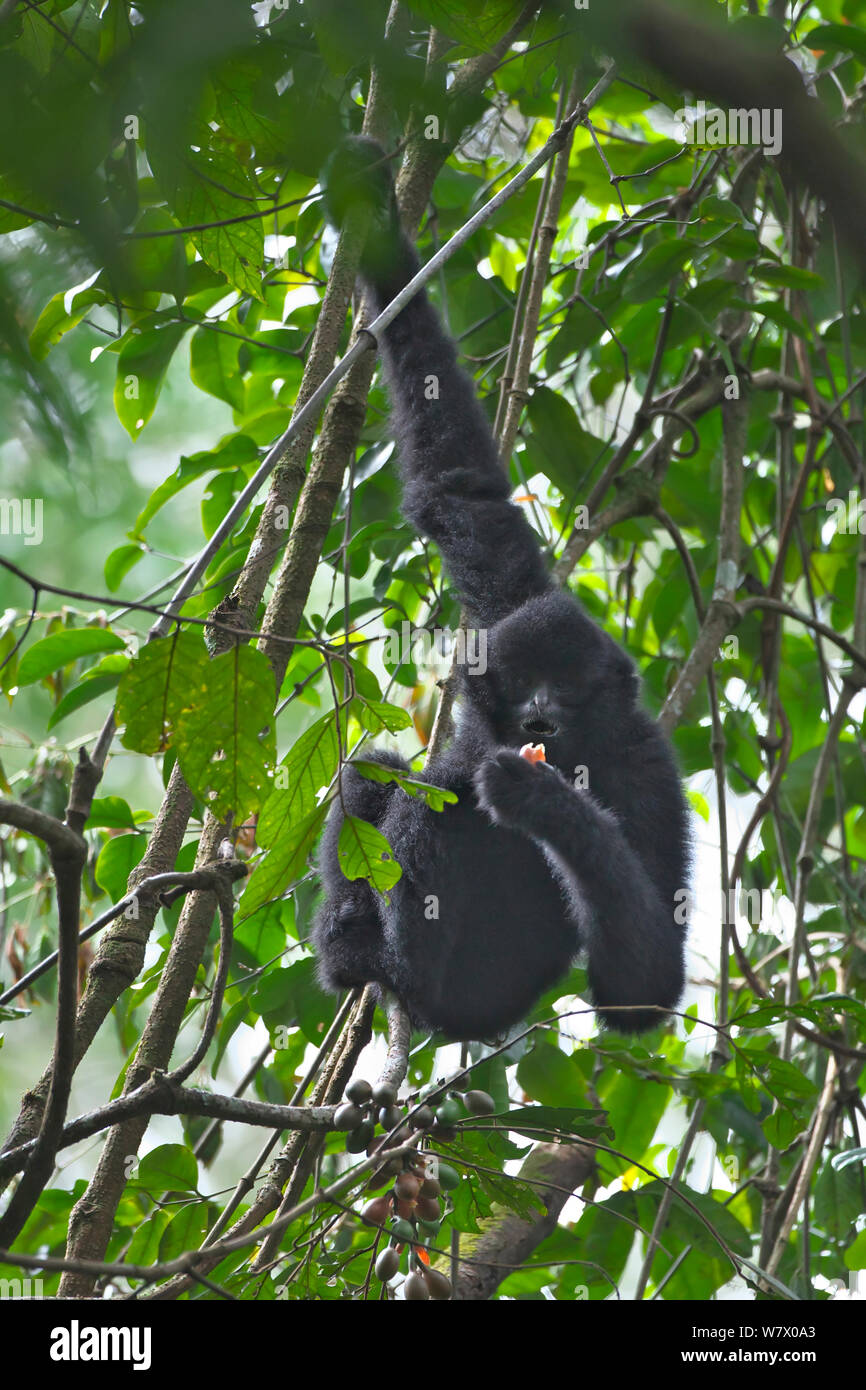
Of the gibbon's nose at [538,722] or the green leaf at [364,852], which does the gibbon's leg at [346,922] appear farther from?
the green leaf at [364,852]

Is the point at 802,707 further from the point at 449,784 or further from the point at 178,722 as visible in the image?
the point at 178,722

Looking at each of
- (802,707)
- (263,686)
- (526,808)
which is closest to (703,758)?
(802,707)

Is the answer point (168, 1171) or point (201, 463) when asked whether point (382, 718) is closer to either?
point (168, 1171)

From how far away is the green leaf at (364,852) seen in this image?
1906 mm

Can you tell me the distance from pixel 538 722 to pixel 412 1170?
1.44 m

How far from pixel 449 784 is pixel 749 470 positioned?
87.3 inches

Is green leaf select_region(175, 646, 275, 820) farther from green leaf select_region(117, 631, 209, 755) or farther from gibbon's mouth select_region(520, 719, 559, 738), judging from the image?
gibbon's mouth select_region(520, 719, 559, 738)

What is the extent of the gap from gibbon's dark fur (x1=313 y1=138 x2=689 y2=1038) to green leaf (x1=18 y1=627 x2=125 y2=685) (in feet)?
2.52

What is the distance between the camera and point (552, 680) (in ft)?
10.3

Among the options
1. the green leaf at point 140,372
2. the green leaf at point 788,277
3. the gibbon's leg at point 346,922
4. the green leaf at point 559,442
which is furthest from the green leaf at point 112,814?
the green leaf at point 788,277

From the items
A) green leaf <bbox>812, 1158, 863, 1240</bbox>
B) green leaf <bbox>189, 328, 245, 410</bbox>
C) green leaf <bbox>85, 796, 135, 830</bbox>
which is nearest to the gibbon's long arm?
green leaf <bbox>189, 328, 245, 410</bbox>

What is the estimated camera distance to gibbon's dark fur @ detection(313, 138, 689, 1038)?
9.90 ft

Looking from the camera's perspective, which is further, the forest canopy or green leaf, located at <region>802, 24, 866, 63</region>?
green leaf, located at <region>802, 24, 866, 63</region>

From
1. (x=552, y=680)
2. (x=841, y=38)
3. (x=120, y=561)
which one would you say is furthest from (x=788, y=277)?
(x=120, y=561)
